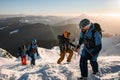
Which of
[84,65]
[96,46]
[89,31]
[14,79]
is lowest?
[14,79]

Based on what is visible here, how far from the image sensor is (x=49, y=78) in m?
8.05

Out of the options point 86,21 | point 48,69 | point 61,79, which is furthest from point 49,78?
point 86,21

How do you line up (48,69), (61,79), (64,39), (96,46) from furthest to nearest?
1. (64,39)
2. (48,69)
3. (61,79)
4. (96,46)

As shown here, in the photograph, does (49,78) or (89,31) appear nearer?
(89,31)

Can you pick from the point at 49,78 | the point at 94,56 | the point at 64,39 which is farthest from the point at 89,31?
the point at 64,39

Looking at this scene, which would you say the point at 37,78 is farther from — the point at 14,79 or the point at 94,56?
the point at 94,56

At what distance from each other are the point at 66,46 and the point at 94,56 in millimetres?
5946

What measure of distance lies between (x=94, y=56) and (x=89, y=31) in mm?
926

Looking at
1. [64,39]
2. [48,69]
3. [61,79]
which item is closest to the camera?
[61,79]

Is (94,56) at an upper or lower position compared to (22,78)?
upper

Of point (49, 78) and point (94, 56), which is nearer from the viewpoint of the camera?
point (94, 56)

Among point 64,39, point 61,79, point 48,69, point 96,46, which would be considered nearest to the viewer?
point 96,46

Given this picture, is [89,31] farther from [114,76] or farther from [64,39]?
[64,39]

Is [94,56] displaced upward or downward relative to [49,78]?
upward
